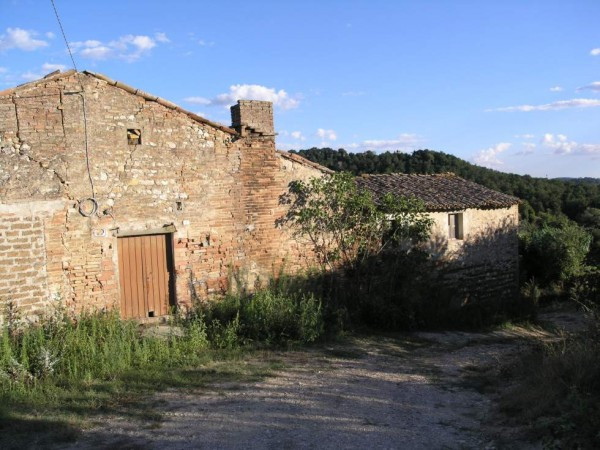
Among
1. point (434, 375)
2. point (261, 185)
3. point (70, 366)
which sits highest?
point (261, 185)

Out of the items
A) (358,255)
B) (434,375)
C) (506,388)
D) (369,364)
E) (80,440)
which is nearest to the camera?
(80,440)

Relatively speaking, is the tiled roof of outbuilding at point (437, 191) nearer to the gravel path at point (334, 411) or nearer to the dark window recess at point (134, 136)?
the gravel path at point (334, 411)

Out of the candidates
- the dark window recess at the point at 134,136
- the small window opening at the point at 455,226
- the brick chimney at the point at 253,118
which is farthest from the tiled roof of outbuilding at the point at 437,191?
the dark window recess at the point at 134,136

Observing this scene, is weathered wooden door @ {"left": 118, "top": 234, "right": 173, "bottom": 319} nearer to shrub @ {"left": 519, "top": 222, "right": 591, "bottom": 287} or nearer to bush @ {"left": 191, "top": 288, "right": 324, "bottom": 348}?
bush @ {"left": 191, "top": 288, "right": 324, "bottom": 348}

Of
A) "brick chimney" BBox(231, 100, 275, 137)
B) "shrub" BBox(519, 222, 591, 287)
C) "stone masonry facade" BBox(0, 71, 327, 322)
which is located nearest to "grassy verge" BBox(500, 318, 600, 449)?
"stone masonry facade" BBox(0, 71, 327, 322)

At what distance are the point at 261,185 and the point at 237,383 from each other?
15.7 feet

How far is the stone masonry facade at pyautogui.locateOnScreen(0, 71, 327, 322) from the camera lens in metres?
8.66

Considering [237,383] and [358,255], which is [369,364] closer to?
[237,383]

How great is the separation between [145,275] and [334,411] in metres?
5.21

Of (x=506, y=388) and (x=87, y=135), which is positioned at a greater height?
(x=87, y=135)

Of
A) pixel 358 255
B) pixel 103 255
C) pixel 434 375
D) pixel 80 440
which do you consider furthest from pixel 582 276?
pixel 80 440

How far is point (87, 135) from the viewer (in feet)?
30.1

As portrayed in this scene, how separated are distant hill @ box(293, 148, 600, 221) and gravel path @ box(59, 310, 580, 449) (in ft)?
57.5

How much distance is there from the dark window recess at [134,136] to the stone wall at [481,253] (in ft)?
27.2
